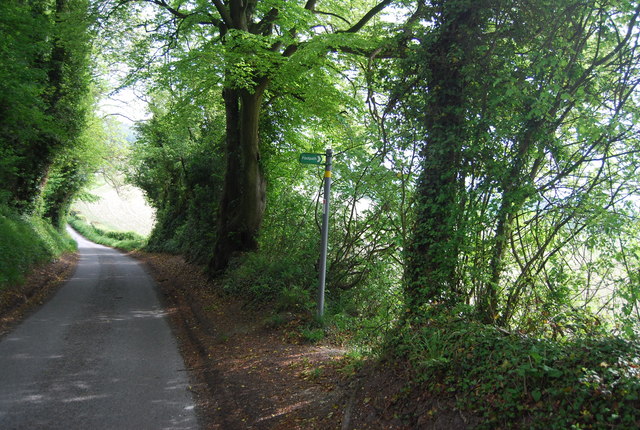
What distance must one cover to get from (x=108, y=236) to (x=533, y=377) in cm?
5113

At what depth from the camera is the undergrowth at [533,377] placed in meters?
2.94

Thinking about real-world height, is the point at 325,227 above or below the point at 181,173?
below

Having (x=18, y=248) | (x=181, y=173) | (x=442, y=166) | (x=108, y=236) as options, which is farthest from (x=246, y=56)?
(x=108, y=236)

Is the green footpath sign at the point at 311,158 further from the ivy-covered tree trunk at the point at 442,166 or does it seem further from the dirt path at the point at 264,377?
the dirt path at the point at 264,377

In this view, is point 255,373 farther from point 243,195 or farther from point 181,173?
point 181,173

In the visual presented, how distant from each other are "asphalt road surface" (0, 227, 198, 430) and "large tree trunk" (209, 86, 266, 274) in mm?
2940

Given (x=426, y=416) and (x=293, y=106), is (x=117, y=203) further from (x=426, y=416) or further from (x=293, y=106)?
(x=426, y=416)

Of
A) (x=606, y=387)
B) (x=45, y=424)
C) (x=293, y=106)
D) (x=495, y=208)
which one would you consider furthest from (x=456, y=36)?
(x=293, y=106)

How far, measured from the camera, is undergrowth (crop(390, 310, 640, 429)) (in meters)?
2.94

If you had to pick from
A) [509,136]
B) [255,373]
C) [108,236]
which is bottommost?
[255,373]

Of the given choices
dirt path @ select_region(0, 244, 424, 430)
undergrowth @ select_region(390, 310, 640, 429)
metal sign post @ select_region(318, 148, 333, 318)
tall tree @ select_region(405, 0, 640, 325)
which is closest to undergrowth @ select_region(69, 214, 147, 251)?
dirt path @ select_region(0, 244, 424, 430)

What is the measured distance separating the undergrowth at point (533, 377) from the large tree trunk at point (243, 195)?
923cm

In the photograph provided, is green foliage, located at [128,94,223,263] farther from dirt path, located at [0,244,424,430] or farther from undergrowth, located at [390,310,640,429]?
undergrowth, located at [390,310,640,429]

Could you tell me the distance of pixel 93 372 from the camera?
251 inches
